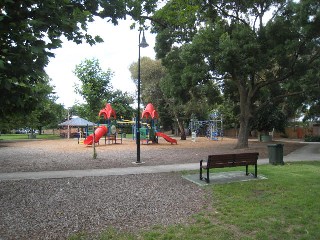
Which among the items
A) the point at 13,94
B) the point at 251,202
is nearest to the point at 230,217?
the point at 251,202

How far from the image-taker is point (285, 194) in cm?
789

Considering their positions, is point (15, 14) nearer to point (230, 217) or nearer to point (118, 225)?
point (118, 225)

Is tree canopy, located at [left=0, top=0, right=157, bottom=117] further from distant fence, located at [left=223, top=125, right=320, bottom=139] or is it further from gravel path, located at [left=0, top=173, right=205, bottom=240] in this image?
distant fence, located at [left=223, top=125, right=320, bottom=139]

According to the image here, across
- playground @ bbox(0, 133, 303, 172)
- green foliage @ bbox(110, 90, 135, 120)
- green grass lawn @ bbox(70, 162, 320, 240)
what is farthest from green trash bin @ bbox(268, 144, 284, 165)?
green foliage @ bbox(110, 90, 135, 120)

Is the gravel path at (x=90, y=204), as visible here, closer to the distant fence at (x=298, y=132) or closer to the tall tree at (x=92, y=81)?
the tall tree at (x=92, y=81)

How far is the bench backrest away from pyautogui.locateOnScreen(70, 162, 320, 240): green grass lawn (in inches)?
33.2

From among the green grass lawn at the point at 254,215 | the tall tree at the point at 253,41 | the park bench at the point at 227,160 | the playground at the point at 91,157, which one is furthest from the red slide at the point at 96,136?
the green grass lawn at the point at 254,215

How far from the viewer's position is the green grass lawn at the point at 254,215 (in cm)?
534

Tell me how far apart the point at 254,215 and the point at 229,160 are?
154 inches

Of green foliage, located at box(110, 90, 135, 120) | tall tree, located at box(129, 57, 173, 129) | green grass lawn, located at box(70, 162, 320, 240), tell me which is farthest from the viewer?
green foliage, located at box(110, 90, 135, 120)

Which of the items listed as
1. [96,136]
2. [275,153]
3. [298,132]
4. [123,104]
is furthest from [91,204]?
[123,104]

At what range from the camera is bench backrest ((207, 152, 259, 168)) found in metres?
9.80

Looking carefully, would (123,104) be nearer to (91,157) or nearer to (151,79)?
(151,79)

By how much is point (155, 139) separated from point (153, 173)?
19634 mm
